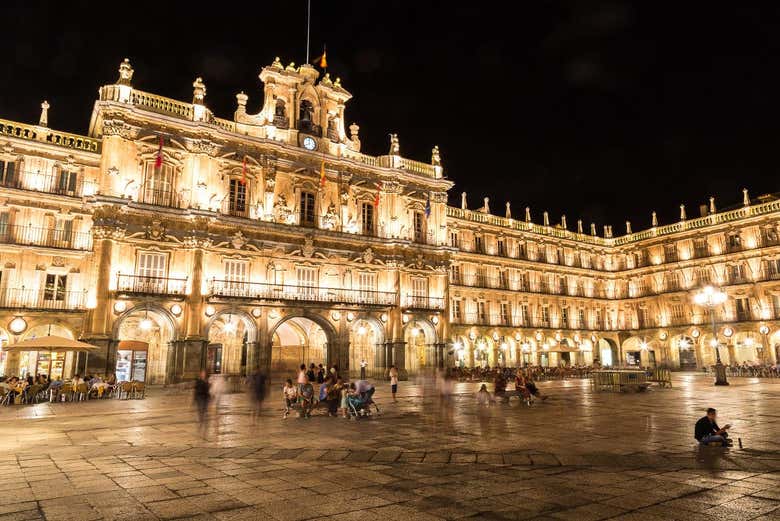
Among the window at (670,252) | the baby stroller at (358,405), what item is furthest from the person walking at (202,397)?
the window at (670,252)

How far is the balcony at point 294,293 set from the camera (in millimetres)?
30500

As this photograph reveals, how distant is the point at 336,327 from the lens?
33875 mm

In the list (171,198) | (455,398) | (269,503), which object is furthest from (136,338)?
(269,503)

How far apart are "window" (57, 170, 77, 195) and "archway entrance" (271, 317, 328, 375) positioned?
14.6 metres

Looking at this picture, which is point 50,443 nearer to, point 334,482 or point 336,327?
point 334,482

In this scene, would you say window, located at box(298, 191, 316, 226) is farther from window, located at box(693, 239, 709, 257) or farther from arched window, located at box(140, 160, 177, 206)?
window, located at box(693, 239, 709, 257)

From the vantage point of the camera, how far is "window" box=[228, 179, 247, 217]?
32312mm

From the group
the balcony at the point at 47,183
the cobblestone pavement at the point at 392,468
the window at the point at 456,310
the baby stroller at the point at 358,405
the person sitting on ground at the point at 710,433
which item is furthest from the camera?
the window at the point at 456,310

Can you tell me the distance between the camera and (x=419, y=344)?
1640 inches

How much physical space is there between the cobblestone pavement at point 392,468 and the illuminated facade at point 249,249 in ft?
48.2

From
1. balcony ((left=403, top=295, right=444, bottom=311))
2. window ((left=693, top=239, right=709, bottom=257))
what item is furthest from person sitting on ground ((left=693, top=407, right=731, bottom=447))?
window ((left=693, top=239, right=709, bottom=257))

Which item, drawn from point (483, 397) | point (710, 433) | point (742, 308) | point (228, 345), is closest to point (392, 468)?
point (710, 433)

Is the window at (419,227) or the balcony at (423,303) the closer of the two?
the balcony at (423,303)

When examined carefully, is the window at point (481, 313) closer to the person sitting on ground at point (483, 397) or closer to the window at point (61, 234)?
the person sitting on ground at point (483, 397)
